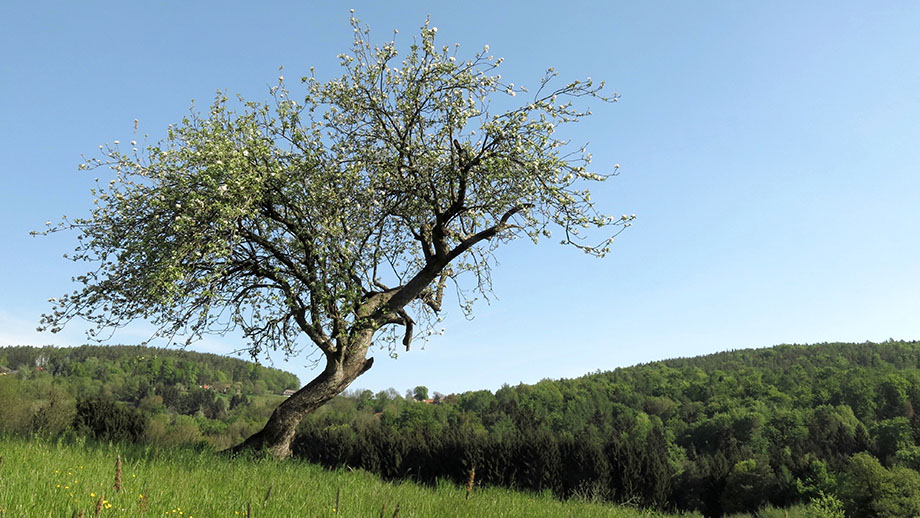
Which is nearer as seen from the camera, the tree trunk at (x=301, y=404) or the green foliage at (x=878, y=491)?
the tree trunk at (x=301, y=404)

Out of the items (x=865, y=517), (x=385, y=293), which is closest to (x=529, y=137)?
(x=385, y=293)

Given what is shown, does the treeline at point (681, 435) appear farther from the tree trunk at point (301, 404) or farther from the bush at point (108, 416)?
the bush at point (108, 416)

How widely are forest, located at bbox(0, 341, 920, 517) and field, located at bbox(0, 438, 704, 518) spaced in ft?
13.4

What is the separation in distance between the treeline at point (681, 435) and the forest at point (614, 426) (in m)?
0.26

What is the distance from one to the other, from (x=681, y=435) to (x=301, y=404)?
11825 centimetres

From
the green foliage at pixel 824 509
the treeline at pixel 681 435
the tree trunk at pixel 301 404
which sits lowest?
the green foliage at pixel 824 509

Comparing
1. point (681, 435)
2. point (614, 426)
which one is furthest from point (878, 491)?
point (614, 426)

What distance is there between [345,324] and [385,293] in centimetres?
184

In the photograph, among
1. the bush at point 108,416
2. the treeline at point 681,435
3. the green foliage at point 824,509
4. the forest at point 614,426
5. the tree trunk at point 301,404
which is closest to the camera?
the tree trunk at point 301,404

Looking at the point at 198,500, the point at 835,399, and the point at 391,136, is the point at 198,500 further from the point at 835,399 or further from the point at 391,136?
the point at 835,399

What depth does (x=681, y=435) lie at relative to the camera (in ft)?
384

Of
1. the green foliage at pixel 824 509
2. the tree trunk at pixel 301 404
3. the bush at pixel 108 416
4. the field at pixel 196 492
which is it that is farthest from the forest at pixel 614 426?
the field at pixel 196 492

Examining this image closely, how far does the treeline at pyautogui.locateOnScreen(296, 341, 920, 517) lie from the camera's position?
44.2 m

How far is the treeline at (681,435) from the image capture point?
4425cm
